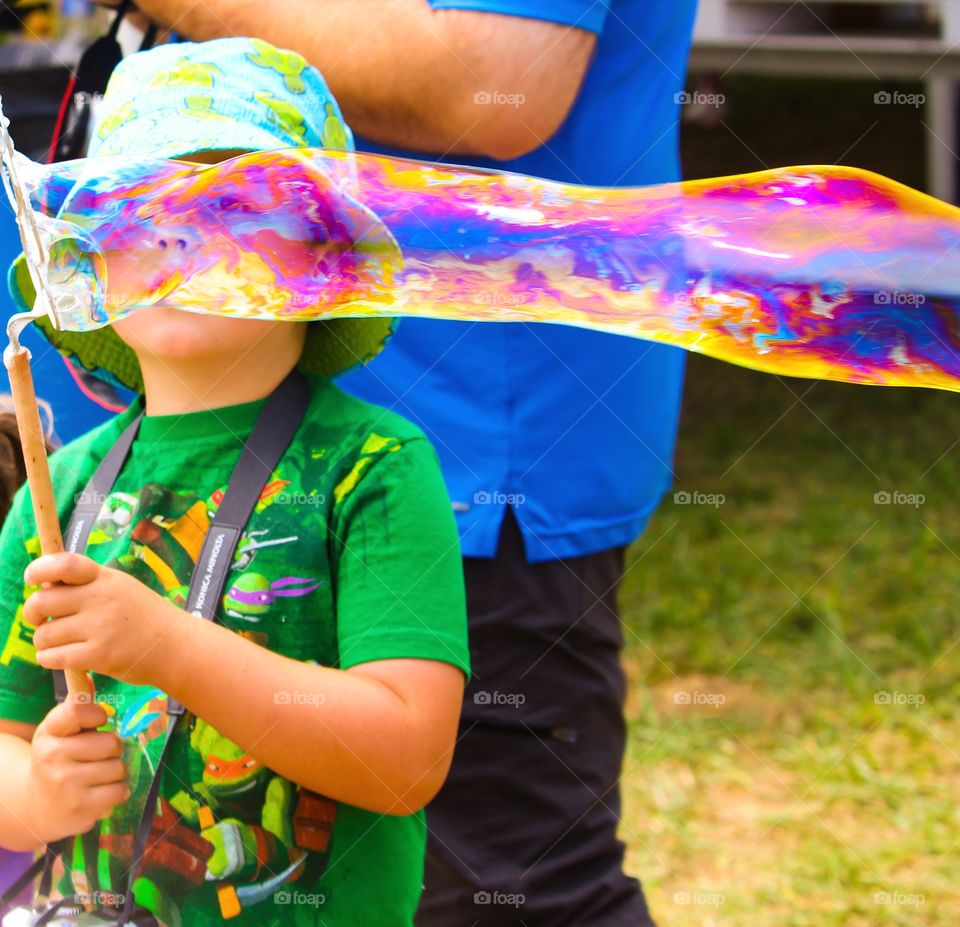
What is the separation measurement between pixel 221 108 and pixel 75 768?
538mm

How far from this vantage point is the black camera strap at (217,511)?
1.10m

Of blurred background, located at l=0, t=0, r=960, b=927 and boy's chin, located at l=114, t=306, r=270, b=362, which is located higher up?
boy's chin, located at l=114, t=306, r=270, b=362

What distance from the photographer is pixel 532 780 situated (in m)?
1.52

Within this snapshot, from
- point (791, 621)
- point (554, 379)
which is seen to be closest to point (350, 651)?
point (554, 379)

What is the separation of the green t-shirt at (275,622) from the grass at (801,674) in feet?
4.10

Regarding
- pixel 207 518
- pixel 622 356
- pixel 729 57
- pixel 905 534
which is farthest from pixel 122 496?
pixel 729 57

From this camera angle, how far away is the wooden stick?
939mm

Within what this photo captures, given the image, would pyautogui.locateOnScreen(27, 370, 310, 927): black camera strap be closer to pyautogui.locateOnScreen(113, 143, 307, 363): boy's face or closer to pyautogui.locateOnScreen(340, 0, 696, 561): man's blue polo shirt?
pyautogui.locateOnScreen(113, 143, 307, 363): boy's face

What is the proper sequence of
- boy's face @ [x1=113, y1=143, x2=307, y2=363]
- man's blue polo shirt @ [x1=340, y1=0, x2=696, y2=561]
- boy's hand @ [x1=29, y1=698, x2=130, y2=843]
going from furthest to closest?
man's blue polo shirt @ [x1=340, y1=0, x2=696, y2=561] < boy's face @ [x1=113, y1=143, x2=307, y2=363] < boy's hand @ [x1=29, y1=698, x2=130, y2=843]

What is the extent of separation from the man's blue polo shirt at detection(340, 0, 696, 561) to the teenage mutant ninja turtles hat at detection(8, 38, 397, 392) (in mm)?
177

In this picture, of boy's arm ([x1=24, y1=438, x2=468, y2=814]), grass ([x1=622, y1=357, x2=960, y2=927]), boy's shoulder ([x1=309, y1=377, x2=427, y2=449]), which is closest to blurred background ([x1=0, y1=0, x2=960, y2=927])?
grass ([x1=622, y1=357, x2=960, y2=927])

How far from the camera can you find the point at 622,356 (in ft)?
4.89

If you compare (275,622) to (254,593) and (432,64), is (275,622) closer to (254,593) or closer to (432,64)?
(254,593)

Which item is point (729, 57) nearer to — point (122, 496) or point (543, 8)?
point (543, 8)
